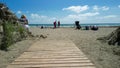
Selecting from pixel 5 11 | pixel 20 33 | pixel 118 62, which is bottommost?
pixel 118 62

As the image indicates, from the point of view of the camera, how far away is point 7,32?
882 centimetres

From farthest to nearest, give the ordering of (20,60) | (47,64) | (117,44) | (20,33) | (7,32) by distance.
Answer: (20,33)
(117,44)
(7,32)
(20,60)
(47,64)

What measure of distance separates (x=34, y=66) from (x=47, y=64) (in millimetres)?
447

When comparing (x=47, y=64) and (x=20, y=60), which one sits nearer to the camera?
(x=47, y=64)

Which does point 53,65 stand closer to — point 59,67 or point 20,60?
point 59,67

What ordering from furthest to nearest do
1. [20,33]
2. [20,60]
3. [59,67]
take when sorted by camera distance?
[20,33] < [20,60] < [59,67]

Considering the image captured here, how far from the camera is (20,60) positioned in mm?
6207

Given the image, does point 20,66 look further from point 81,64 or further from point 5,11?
point 5,11

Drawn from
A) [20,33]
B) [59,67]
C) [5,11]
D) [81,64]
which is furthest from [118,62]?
[5,11]

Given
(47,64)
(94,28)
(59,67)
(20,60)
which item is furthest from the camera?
(94,28)

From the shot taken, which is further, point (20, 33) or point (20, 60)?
point (20, 33)

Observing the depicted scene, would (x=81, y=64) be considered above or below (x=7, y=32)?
below

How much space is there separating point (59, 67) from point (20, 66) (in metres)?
1.22

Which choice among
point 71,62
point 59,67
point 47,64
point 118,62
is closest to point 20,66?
point 47,64
